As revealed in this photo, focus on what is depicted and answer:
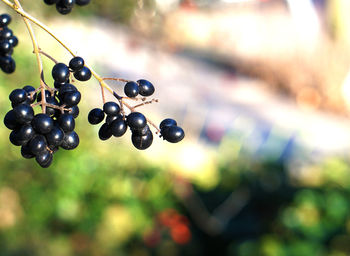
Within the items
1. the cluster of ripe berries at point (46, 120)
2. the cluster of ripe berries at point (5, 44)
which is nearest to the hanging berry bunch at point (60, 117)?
the cluster of ripe berries at point (46, 120)

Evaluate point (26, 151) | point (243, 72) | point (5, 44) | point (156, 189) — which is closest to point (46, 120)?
point (26, 151)

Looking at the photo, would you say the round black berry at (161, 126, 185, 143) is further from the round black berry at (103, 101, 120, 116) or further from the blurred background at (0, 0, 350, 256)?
the blurred background at (0, 0, 350, 256)

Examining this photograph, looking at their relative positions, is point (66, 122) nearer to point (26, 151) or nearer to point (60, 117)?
point (60, 117)

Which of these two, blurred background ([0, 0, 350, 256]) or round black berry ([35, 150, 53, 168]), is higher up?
round black berry ([35, 150, 53, 168])

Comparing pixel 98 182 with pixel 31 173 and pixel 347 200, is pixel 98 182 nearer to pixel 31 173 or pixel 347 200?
pixel 31 173

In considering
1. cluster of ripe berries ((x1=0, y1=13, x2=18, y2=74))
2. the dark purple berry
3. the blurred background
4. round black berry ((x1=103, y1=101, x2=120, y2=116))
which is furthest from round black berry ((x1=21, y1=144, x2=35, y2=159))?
the blurred background

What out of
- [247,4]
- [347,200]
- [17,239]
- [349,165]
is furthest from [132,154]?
[247,4]

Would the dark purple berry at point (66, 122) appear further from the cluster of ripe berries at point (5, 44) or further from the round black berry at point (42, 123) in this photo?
the cluster of ripe berries at point (5, 44)

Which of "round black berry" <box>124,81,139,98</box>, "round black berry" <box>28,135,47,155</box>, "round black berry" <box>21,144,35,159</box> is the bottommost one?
"round black berry" <box>21,144,35,159</box>

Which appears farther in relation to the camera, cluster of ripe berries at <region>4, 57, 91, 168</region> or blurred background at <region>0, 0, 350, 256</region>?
blurred background at <region>0, 0, 350, 256</region>

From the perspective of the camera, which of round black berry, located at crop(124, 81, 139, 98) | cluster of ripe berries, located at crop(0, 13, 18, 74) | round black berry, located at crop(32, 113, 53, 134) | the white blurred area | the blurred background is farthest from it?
the white blurred area
